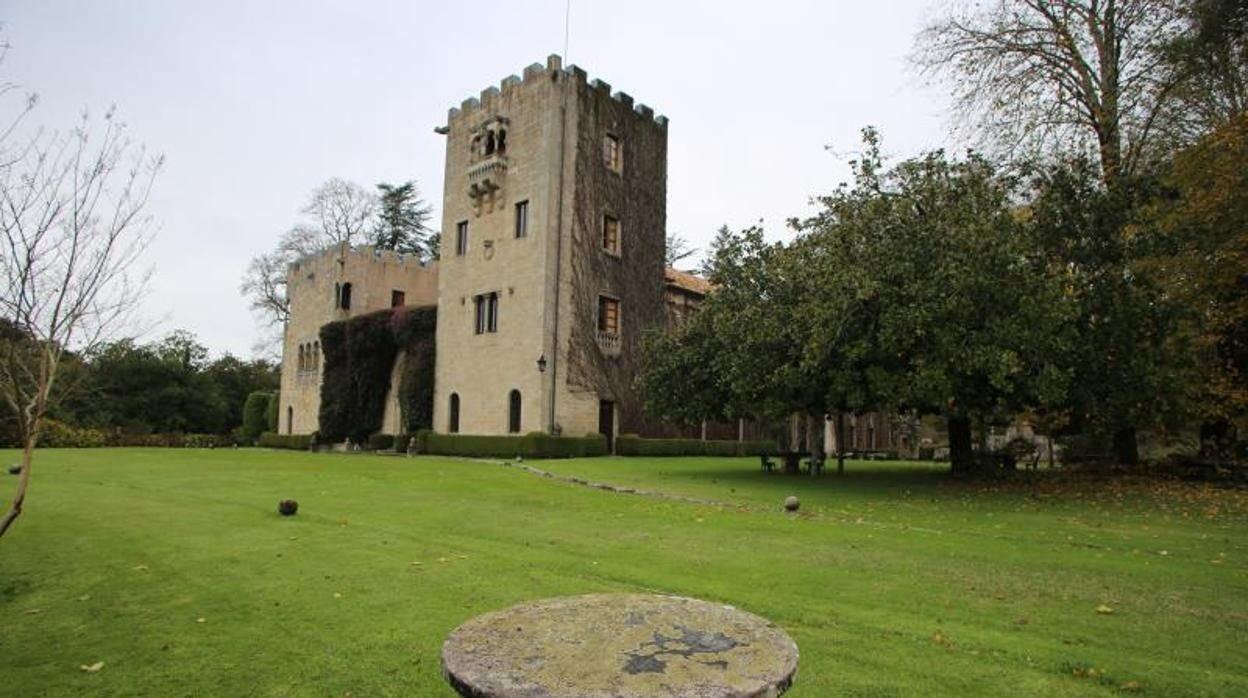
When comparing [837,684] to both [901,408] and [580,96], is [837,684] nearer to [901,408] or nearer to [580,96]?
[901,408]

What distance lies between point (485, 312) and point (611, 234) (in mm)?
6578

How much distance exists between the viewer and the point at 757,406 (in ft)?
60.2

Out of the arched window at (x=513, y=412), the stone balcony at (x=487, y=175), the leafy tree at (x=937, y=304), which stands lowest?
the arched window at (x=513, y=412)

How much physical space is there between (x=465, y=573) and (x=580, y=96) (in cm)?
2775

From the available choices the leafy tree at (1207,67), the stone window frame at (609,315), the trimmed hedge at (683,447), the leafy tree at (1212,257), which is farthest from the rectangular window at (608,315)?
the leafy tree at (1207,67)

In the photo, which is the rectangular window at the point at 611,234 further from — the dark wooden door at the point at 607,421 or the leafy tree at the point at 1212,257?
the leafy tree at the point at 1212,257

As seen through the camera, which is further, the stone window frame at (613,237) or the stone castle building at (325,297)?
the stone castle building at (325,297)

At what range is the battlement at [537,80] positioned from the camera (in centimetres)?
3180

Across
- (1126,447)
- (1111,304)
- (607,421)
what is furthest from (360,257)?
(1126,447)

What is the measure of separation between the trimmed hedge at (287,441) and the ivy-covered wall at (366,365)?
1778 mm

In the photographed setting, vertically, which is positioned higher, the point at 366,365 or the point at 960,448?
the point at 366,365

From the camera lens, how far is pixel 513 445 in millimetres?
27828

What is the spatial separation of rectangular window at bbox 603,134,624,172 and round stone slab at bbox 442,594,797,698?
3108cm

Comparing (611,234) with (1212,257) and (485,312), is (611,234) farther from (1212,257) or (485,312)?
(1212,257)
